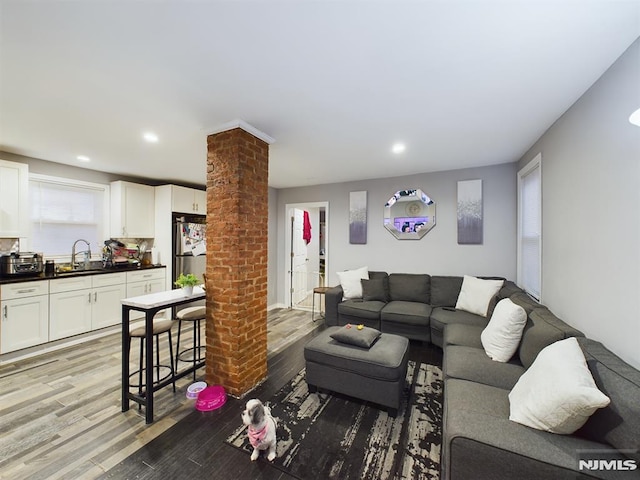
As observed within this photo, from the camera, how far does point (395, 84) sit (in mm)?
1854

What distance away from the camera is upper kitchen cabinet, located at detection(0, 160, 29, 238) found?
123 inches

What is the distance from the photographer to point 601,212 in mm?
1721

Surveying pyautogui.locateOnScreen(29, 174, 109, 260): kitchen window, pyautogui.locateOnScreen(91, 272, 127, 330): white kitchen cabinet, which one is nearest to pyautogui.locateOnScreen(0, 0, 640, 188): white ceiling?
pyautogui.locateOnScreen(29, 174, 109, 260): kitchen window

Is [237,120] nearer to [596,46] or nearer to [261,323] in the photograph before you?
[261,323]

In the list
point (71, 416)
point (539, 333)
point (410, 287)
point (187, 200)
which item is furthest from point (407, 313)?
point (187, 200)

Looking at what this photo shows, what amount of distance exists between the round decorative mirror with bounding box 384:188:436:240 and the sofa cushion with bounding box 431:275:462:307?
82 centimetres

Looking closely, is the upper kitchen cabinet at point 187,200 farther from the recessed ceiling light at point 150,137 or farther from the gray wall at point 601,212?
the gray wall at point 601,212

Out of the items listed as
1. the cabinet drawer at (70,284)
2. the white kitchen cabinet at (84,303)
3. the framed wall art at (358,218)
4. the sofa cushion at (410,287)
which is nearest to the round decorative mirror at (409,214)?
the framed wall art at (358,218)

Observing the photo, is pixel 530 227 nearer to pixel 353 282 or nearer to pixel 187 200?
pixel 353 282

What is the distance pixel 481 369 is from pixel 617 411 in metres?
0.87

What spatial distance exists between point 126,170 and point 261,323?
347 cm

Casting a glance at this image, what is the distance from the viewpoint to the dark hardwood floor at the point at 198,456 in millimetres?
1604

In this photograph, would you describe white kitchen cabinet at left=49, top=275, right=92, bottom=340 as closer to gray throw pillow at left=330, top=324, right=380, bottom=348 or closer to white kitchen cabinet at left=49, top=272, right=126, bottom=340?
white kitchen cabinet at left=49, top=272, right=126, bottom=340

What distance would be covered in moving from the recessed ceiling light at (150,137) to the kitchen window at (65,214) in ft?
6.91
